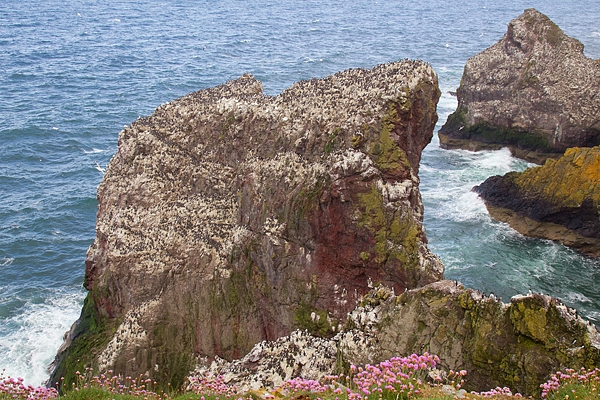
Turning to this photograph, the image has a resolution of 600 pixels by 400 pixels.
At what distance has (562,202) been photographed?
5059 cm

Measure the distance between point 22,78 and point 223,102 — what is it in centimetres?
6036

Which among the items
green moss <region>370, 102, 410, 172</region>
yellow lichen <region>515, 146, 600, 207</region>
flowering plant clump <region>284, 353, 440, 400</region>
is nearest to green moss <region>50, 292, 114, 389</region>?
green moss <region>370, 102, 410, 172</region>

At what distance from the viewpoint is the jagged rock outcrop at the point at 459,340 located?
20031 millimetres

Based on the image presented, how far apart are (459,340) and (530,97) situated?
49.5 metres

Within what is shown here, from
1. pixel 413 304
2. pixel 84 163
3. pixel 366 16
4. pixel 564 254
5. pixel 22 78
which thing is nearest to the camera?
pixel 413 304

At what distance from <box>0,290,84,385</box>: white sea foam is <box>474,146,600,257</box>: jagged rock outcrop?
33375 mm

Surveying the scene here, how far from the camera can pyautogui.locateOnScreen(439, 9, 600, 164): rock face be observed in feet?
206

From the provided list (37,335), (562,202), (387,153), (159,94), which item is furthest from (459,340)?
(159,94)

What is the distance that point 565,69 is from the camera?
6600 cm

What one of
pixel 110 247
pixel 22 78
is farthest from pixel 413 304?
pixel 22 78

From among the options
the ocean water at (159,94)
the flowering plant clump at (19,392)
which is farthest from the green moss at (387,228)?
the ocean water at (159,94)

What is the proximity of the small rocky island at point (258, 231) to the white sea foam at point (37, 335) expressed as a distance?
14.8 ft

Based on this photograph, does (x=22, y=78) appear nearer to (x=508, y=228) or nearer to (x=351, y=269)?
(x=508, y=228)

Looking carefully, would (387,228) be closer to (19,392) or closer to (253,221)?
(253,221)
